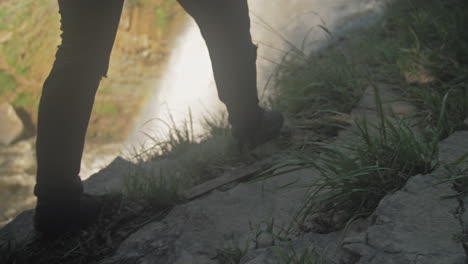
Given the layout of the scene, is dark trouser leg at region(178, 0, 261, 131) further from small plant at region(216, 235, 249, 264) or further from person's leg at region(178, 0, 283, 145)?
small plant at region(216, 235, 249, 264)

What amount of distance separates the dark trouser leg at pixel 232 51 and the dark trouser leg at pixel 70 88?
15.1 inches

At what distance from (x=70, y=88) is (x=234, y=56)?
0.67 metres

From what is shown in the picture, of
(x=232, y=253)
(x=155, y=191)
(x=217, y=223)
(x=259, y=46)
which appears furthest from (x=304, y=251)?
(x=259, y=46)

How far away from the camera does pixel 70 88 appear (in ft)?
5.24

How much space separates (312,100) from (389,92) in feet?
1.26

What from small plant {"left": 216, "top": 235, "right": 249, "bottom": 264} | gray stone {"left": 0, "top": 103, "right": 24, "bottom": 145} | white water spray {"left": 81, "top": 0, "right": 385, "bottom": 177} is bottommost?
small plant {"left": 216, "top": 235, "right": 249, "bottom": 264}

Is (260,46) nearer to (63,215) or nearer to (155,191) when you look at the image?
(155,191)

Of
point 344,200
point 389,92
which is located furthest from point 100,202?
point 389,92

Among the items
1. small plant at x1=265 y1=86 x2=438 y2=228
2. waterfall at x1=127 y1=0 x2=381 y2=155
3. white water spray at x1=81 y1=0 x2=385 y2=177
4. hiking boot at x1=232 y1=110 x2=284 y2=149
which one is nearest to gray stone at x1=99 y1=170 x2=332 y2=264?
small plant at x1=265 y1=86 x2=438 y2=228

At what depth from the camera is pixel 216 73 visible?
2.03m

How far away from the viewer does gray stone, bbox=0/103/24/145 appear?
7.00m

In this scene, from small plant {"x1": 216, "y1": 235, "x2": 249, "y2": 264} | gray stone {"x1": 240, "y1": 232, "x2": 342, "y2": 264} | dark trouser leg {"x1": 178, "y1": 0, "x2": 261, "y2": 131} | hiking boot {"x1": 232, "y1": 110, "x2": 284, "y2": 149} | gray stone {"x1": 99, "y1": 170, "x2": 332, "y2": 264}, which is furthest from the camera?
hiking boot {"x1": 232, "y1": 110, "x2": 284, "y2": 149}

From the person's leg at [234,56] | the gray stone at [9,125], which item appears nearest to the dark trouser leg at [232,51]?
the person's leg at [234,56]

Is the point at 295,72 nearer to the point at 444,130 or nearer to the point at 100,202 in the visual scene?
the point at 444,130
